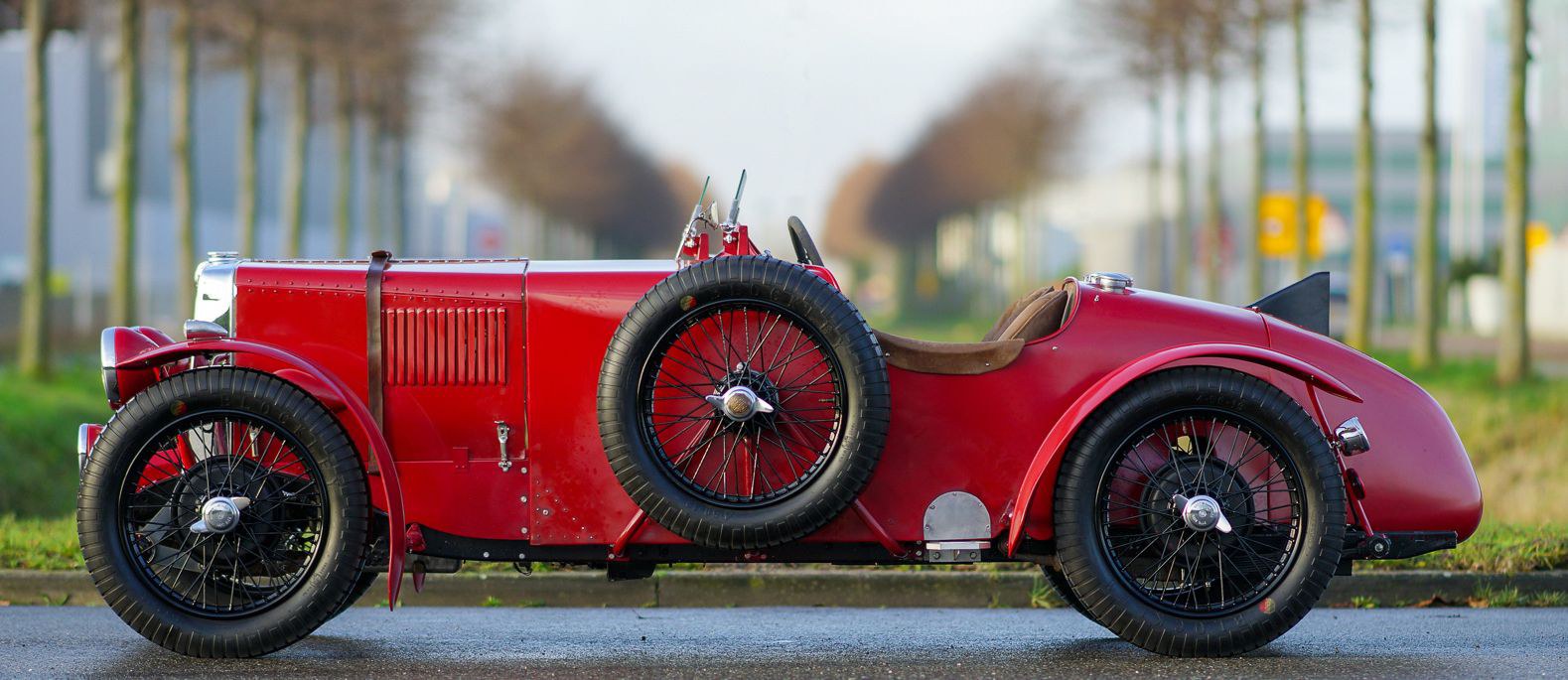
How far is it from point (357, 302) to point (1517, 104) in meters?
13.3

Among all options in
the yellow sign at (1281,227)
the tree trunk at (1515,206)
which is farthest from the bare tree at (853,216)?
the tree trunk at (1515,206)

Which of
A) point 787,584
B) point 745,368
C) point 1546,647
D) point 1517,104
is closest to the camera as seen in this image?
point 745,368

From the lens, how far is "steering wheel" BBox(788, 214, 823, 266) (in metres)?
5.76

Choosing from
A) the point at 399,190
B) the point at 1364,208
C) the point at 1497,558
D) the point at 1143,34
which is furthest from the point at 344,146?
the point at 1497,558

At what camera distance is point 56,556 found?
A: 7344 millimetres

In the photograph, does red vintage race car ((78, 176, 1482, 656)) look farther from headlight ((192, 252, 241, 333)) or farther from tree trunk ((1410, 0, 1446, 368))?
tree trunk ((1410, 0, 1446, 368))

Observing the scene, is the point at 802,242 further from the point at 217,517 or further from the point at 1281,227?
the point at 1281,227

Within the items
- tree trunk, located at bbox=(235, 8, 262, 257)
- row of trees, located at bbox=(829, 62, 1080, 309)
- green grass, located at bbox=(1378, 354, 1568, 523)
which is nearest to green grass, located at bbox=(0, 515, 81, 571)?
green grass, located at bbox=(1378, 354, 1568, 523)

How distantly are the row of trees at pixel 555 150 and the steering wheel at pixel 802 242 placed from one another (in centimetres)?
2398

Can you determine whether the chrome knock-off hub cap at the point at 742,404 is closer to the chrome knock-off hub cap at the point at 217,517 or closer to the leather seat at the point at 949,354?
the leather seat at the point at 949,354

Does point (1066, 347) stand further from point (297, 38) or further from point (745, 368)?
point (297, 38)

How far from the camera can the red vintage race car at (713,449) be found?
5.16 metres

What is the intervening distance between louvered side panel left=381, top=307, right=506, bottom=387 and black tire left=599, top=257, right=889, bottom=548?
1.52ft

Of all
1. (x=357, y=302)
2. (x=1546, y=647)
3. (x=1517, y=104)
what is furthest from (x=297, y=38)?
(x=1546, y=647)
